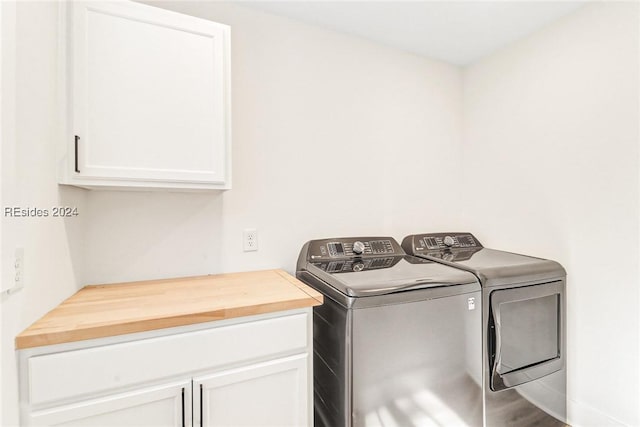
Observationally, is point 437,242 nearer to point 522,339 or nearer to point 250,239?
point 522,339

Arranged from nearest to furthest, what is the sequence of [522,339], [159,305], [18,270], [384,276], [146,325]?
[18,270], [146,325], [159,305], [384,276], [522,339]

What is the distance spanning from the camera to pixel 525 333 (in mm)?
1616

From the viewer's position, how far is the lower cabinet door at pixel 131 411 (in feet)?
2.96

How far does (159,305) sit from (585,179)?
7.39 ft

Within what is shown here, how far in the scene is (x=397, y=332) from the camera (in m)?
1.30

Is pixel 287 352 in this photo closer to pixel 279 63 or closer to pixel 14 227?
pixel 14 227

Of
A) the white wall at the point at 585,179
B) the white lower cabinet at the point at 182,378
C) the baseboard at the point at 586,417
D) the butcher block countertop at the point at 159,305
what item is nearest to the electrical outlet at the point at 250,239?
the butcher block countertop at the point at 159,305

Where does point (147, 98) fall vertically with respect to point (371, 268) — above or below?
above

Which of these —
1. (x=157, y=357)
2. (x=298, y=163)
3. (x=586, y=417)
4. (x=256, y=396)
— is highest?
(x=298, y=163)

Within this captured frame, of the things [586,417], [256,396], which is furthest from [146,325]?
[586,417]

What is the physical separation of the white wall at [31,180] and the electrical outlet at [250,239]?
79 centimetres

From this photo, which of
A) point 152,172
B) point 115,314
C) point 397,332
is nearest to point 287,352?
point 397,332

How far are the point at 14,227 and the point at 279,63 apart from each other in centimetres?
150

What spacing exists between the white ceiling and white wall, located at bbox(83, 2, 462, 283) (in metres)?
0.10
